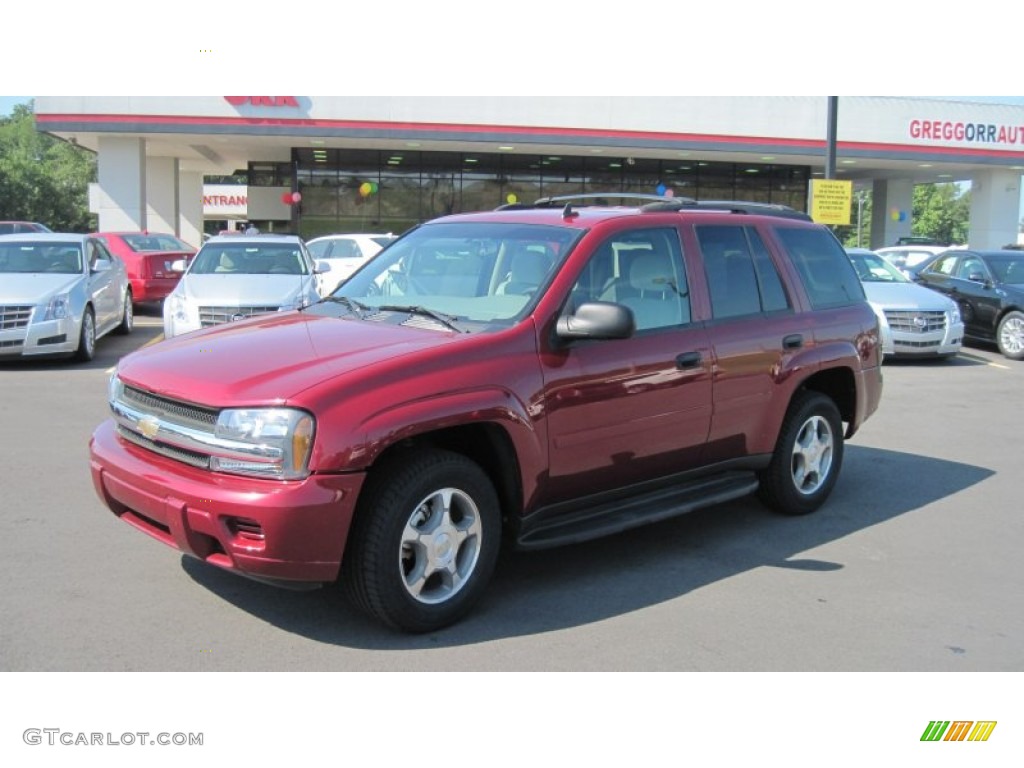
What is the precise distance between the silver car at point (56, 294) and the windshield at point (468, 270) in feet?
24.2

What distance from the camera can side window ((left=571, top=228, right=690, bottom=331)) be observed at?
16.2ft

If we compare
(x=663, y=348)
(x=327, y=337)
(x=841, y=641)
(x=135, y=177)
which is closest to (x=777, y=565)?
(x=841, y=641)

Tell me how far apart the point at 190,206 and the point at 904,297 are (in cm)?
3129

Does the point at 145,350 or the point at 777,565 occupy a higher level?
the point at 145,350

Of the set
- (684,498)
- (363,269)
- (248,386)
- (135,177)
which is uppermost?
(135,177)

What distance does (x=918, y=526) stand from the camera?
243 inches

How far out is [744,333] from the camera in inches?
221

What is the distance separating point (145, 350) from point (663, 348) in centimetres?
267

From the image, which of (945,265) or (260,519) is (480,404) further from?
(945,265)

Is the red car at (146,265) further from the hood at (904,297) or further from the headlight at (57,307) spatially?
the hood at (904,297)

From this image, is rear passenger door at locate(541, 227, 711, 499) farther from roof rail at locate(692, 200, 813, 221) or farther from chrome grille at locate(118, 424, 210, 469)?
chrome grille at locate(118, 424, 210, 469)

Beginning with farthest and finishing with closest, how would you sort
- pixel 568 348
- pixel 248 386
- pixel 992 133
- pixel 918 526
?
pixel 992 133, pixel 918 526, pixel 568 348, pixel 248 386

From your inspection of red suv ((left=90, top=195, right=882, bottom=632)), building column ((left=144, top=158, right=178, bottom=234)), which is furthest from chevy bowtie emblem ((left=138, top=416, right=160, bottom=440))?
building column ((left=144, top=158, right=178, bottom=234))

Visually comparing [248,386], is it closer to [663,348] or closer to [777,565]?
[663,348]
